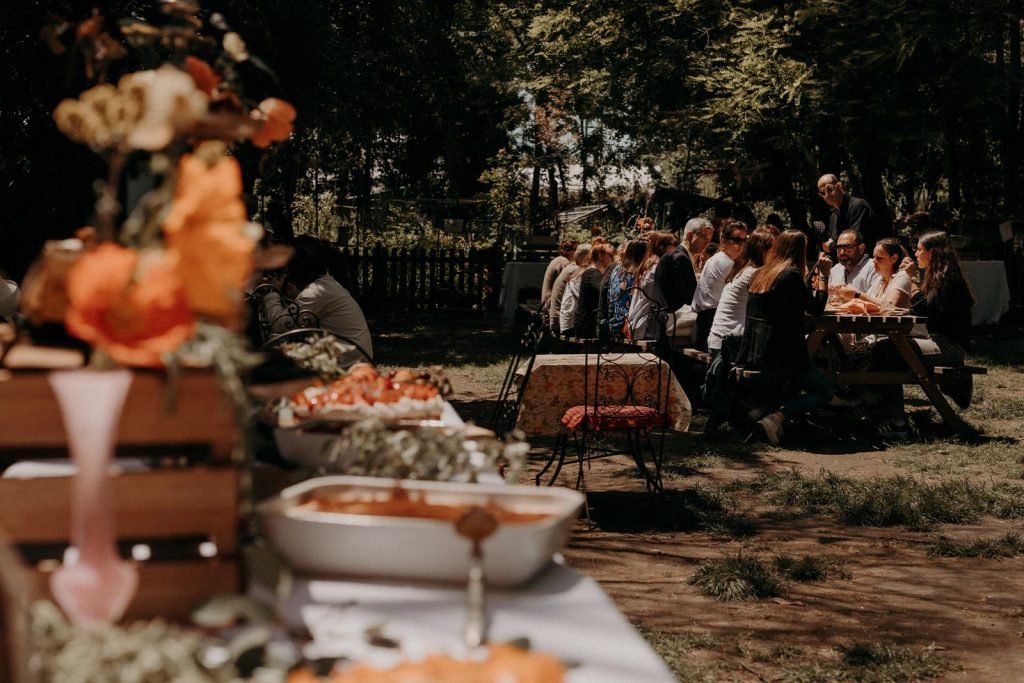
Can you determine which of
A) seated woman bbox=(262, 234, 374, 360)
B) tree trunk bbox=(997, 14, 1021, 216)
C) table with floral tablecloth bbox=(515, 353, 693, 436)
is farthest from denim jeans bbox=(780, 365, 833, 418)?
tree trunk bbox=(997, 14, 1021, 216)

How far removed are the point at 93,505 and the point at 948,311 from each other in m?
8.83

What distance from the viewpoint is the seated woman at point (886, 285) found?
9109 millimetres

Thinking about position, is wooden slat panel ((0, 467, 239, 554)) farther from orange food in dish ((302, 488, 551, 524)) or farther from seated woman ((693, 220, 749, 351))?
seated woman ((693, 220, 749, 351))

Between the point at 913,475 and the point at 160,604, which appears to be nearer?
the point at 160,604

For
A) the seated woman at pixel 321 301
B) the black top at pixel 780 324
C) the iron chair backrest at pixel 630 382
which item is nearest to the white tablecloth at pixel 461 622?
the seated woman at pixel 321 301

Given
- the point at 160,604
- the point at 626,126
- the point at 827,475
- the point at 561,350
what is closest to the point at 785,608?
the point at 827,475

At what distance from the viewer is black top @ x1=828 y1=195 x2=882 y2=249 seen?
34.9ft

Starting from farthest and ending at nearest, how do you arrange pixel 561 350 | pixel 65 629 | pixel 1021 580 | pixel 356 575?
1. pixel 561 350
2. pixel 1021 580
3. pixel 356 575
4. pixel 65 629

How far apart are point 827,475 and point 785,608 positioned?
112 inches

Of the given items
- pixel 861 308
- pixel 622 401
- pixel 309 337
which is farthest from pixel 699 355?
pixel 309 337

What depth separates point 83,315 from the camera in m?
1.16

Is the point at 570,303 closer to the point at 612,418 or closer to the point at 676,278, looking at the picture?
the point at 676,278

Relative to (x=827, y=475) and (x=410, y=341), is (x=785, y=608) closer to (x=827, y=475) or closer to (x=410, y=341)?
(x=827, y=475)

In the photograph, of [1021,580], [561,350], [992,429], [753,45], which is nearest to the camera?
[1021,580]
